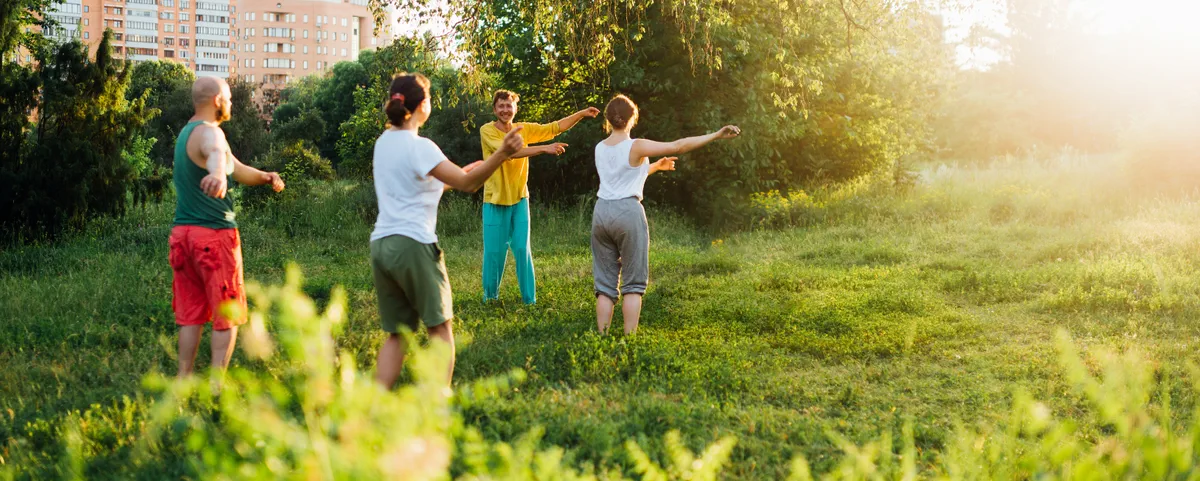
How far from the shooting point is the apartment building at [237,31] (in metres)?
125

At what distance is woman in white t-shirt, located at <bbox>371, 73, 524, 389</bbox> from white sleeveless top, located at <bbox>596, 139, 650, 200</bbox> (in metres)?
2.15

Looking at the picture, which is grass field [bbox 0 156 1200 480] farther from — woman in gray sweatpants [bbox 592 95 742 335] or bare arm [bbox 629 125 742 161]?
bare arm [bbox 629 125 742 161]

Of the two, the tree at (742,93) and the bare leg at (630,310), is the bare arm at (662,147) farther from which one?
the tree at (742,93)

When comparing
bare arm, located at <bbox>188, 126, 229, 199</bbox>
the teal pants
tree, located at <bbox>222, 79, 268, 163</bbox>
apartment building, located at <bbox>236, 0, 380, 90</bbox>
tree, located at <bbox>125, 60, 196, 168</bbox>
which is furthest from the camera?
apartment building, located at <bbox>236, 0, 380, 90</bbox>

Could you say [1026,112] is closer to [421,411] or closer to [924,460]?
[924,460]

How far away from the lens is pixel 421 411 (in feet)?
7.11

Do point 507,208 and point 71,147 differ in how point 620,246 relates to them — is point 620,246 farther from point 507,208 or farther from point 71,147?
point 71,147

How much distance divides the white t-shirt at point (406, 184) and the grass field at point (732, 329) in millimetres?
835

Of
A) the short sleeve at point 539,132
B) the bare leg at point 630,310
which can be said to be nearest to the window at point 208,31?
the short sleeve at point 539,132

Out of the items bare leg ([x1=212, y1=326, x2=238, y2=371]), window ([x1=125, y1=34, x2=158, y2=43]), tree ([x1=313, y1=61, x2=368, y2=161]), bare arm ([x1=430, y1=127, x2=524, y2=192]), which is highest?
window ([x1=125, y1=34, x2=158, y2=43])

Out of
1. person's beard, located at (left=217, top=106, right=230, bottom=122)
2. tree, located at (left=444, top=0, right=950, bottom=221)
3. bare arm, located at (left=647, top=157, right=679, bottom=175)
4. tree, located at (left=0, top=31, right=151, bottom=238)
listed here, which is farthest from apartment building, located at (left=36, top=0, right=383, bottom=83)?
person's beard, located at (left=217, top=106, right=230, bottom=122)

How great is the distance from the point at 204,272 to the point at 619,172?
3.06 meters

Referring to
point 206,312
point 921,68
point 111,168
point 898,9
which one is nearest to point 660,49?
point 898,9

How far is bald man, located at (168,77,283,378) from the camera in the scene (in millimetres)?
5000
